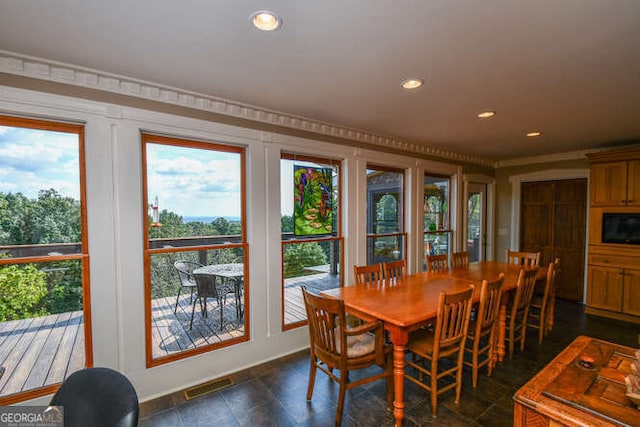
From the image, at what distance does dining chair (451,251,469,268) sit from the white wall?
2336mm

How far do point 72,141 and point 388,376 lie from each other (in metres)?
3.01

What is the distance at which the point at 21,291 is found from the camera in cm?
196

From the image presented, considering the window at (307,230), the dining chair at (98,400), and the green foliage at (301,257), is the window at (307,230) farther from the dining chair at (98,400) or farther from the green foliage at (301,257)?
the dining chair at (98,400)

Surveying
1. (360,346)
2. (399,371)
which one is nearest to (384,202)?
(360,346)

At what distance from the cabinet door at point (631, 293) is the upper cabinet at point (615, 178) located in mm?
978

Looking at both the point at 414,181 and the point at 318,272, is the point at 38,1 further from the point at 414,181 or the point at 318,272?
the point at 414,181

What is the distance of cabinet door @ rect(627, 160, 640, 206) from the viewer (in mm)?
3771

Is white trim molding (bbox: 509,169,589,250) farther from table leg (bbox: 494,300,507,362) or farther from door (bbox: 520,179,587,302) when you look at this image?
table leg (bbox: 494,300,507,362)

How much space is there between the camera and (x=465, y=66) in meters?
1.92

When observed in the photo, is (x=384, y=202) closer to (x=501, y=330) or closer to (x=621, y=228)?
(x=501, y=330)

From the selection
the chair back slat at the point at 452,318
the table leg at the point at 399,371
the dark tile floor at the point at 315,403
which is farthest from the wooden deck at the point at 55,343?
the chair back slat at the point at 452,318

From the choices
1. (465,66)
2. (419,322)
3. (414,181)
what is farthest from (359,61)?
(414,181)

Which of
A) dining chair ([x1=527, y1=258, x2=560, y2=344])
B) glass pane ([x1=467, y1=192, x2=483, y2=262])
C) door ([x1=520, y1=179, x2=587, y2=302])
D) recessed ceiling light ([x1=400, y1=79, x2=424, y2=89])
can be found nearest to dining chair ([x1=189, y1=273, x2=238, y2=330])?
recessed ceiling light ([x1=400, y1=79, x2=424, y2=89])

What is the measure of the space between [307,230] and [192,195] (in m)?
1.29
